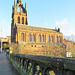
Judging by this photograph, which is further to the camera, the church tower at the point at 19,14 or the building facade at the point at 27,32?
the church tower at the point at 19,14

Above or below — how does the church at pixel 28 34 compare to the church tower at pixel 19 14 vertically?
below

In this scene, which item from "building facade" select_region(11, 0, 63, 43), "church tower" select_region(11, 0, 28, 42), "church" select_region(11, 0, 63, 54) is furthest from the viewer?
"church tower" select_region(11, 0, 28, 42)

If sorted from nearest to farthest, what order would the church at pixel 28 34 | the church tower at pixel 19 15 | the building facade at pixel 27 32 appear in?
the church at pixel 28 34 < the building facade at pixel 27 32 < the church tower at pixel 19 15

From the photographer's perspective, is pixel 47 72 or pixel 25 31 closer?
pixel 47 72

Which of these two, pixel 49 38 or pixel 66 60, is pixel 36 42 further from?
pixel 66 60

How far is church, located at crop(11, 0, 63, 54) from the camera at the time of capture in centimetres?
4925

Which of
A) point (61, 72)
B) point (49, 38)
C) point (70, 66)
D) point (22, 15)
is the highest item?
point (22, 15)

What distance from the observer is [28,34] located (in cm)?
5172

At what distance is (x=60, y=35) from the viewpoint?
61.7m

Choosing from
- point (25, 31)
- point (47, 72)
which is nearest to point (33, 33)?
point (25, 31)

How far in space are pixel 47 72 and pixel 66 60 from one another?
0.94m

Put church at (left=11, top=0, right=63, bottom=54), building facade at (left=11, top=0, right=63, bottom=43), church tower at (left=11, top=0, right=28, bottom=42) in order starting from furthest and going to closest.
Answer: church tower at (left=11, top=0, right=28, bottom=42) < building facade at (left=11, top=0, right=63, bottom=43) < church at (left=11, top=0, right=63, bottom=54)

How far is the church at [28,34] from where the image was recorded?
49.2 meters

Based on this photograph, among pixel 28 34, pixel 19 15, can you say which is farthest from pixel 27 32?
pixel 19 15
